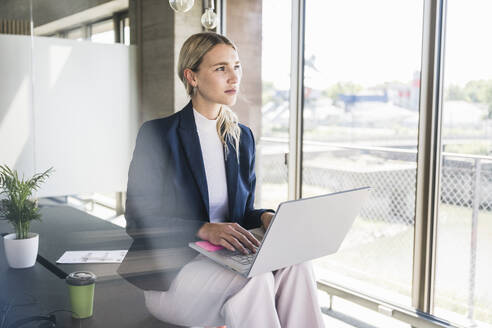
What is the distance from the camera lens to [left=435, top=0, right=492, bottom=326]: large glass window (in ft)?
7.86

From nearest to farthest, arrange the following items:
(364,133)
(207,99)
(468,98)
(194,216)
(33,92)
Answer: (194,216)
(207,99)
(468,98)
(364,133)
(33,92)

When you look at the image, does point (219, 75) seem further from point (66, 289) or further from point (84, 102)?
point (84, 102)

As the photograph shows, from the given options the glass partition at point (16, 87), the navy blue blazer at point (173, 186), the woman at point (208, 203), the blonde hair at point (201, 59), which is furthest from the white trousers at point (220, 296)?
the glass partition at point (16, 87)

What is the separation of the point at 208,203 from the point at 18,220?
624 millimetres

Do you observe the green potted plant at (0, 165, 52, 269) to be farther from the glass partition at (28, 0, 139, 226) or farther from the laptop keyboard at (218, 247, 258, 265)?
the glass partition at (28, 0, 139, 226)

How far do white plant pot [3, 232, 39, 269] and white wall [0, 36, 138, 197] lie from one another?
229 centimetres

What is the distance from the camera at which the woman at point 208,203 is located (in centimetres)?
141

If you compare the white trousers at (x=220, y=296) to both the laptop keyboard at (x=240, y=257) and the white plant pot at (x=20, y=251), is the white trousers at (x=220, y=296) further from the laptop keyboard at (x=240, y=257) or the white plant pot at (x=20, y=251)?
the white plant pot at (x=20, y=251)

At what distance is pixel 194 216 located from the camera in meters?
1.70

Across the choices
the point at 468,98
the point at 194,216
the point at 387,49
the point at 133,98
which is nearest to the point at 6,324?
the point at 194,216

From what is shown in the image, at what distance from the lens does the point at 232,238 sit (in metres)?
1.42

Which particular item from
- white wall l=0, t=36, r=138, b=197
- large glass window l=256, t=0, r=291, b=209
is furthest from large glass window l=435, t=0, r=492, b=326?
white wall l=0, t=36, r=138, b=197

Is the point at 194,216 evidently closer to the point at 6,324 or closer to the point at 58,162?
the point at 6,324

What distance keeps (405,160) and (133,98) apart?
7.74 feet
